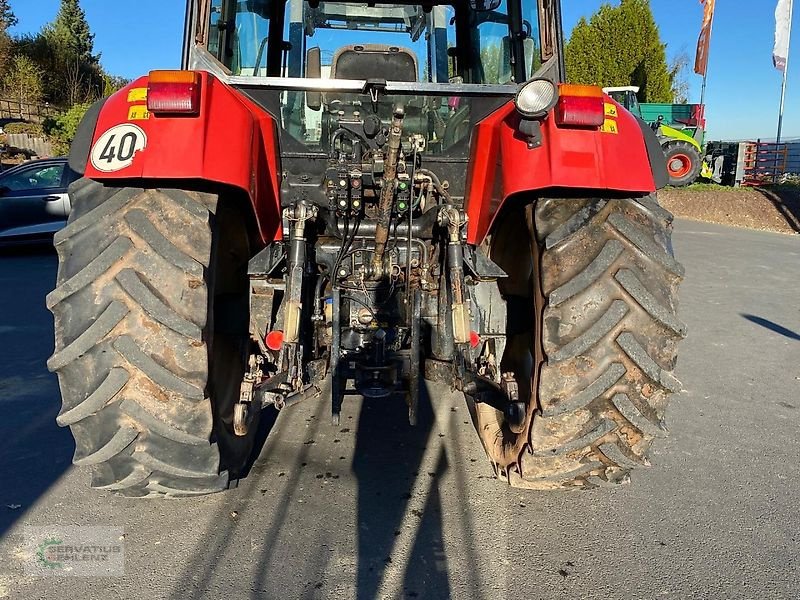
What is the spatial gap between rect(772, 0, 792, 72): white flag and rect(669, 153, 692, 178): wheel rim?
412 inches

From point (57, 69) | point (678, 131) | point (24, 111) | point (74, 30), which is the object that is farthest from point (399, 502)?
point (74, 30)

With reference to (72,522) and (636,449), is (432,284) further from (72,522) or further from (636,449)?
(72,522)

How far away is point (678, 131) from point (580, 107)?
20.3 meters

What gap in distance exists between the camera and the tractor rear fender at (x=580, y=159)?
2490 mm

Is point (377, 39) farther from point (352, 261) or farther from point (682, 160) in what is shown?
point (682, 160)

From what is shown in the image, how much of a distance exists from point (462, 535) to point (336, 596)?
2.07 feet

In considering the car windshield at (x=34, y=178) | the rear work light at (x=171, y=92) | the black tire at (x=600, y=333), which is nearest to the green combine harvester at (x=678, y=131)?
the black tire at (x=600, y=333)

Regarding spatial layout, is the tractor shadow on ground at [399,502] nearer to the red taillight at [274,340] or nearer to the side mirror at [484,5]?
the red taillight at [274,340]

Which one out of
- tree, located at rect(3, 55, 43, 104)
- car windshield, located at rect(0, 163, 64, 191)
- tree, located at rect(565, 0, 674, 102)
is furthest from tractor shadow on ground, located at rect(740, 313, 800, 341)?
tree, located at rect(3, 55, 43, 104)

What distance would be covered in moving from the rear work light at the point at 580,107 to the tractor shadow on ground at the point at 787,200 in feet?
54.2

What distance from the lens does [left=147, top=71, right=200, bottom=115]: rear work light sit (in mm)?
2332

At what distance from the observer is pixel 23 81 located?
30938 millimetres

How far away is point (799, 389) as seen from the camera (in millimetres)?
4793

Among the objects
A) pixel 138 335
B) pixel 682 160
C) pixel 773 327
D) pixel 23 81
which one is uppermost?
pixel 23 81
